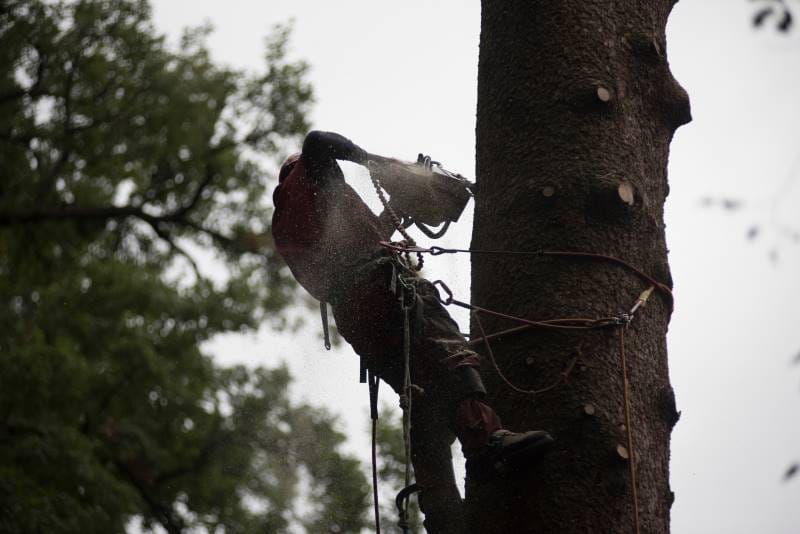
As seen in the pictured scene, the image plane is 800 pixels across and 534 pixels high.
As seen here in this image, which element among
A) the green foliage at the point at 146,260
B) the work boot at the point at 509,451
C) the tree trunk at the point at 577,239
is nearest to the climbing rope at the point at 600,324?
the tree trunk at the point at 577,239

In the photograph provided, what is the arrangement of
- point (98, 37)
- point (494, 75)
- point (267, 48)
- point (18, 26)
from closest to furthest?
1. point (494, 75)
2. point (18, 26)
3. point (98, 37)
4. point (267, 48)

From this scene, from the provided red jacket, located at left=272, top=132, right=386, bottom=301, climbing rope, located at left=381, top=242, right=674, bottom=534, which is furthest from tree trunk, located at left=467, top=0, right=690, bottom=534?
red jacket, located at left=272, top=132, right=386, bottom=301

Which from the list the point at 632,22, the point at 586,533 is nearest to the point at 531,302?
the point at 586,533

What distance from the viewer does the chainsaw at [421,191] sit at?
319 cm

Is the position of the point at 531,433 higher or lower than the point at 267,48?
lower

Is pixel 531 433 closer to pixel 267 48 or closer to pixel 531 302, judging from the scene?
pixel 531 302

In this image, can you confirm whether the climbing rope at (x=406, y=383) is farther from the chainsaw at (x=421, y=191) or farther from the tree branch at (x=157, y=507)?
the tree branch at (x=157, y=507)

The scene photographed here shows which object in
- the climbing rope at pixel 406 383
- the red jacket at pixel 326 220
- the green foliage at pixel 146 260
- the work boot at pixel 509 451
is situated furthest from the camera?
the green foliage at pixel 146 260

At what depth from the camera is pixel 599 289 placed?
2.56m

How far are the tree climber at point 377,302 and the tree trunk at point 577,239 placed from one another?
0.11 meters

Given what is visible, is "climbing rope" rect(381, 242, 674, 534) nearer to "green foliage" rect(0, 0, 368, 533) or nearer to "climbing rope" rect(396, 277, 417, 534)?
"climbing rope" rect(396, 277, 417, 534)

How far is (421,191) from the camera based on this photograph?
322 centimetres

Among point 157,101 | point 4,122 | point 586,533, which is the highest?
point 157,101

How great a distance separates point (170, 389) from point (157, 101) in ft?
9.40
